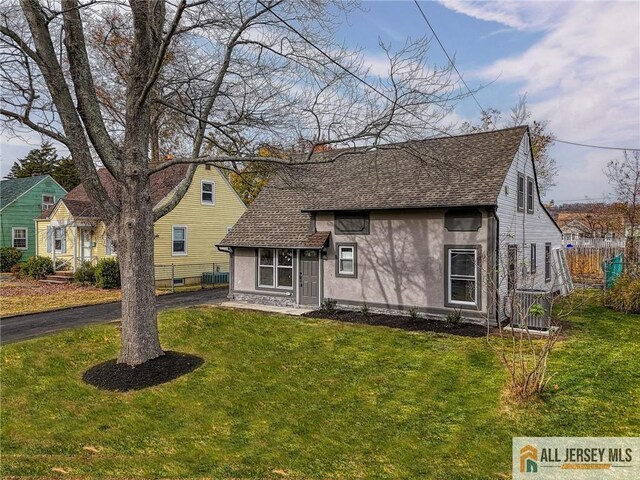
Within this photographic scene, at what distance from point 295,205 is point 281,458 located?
42.7 feet

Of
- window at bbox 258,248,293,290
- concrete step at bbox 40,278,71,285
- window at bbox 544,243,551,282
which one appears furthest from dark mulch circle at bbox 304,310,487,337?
concrete step at bbox 40,278,71,285

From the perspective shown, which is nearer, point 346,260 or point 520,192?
point 520,192

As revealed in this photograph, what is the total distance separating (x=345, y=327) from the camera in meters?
12.2

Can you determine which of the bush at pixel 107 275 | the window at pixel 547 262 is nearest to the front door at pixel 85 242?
the bush at pixel 107 275

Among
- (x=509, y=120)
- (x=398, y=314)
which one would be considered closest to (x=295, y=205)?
(x=398, y=314)

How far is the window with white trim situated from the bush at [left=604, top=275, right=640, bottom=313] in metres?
→ 9.56

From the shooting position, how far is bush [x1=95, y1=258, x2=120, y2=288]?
20.2 m

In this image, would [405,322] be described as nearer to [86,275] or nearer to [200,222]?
[200,222]

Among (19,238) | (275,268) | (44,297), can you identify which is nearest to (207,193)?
(44,297)

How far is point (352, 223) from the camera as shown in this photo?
14484 mm

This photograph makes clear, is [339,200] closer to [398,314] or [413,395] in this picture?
[398,314]

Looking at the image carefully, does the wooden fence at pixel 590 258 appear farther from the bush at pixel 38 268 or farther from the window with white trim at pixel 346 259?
the bush at pixel 38 268

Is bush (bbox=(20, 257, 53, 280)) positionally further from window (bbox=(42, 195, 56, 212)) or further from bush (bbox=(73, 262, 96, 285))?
window (bbox=(42, 195, 56, 212))

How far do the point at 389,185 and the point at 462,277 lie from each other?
4137 millimetres
